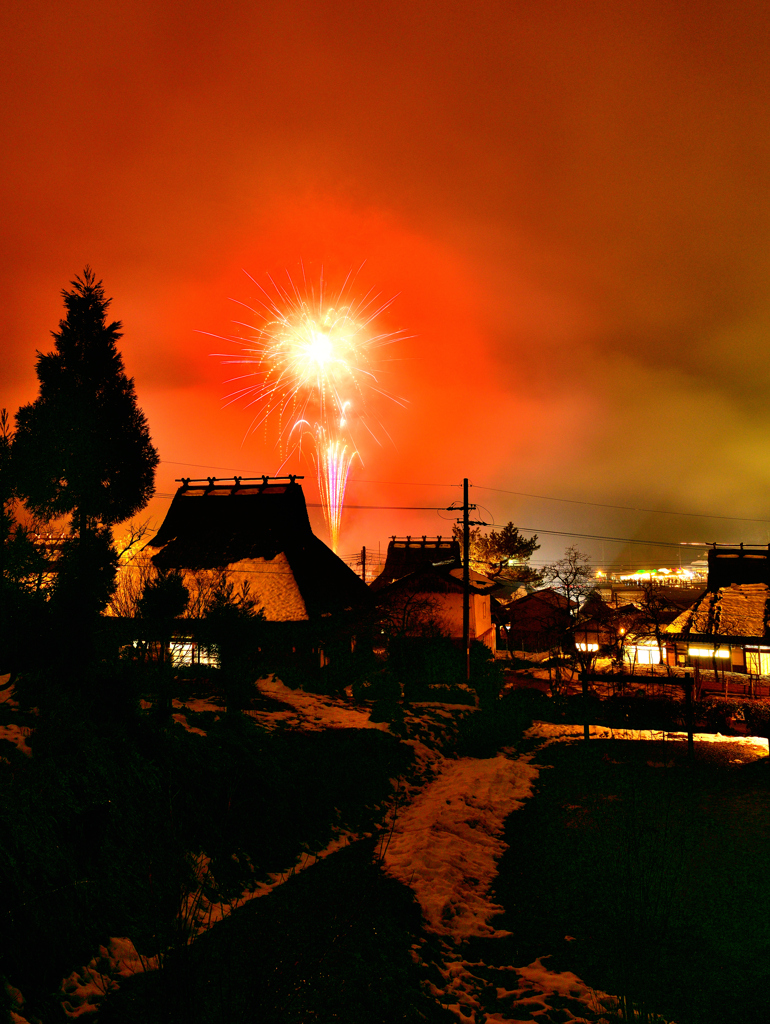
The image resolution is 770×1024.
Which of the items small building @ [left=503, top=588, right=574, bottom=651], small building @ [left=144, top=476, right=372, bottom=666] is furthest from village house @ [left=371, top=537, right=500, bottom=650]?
small building @ [left=503, top=588, right=574, bottom=651]

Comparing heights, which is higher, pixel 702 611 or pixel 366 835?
pixel 702 611

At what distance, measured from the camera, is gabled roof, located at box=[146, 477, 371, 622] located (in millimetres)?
25875

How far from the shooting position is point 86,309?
15156mm

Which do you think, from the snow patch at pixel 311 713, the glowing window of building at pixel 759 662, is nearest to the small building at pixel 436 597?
the snow patch at pixel 311 713

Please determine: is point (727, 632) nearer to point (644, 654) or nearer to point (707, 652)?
point (707, 652)

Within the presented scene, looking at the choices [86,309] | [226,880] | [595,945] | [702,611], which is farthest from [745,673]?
[86,309]

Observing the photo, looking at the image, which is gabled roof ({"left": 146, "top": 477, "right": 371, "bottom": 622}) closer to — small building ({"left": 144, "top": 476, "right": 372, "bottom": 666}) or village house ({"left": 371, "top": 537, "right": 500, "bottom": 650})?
small building ({"left": 144, "top": 476, "right": 372, "bottom": 666})

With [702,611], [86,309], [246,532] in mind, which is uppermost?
[86,309]

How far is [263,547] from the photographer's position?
28000 millimetres

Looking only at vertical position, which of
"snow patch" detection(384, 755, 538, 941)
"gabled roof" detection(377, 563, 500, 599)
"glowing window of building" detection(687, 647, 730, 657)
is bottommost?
"snow patch" detection(384, 755, 538, 941)

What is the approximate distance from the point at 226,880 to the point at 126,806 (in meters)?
1.79

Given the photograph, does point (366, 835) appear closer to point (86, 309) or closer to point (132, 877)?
point (132, 877)

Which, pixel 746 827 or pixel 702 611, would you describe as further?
pixel 702 611

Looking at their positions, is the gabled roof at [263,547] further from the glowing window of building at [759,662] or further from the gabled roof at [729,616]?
the glowing window of building at [759,662]
